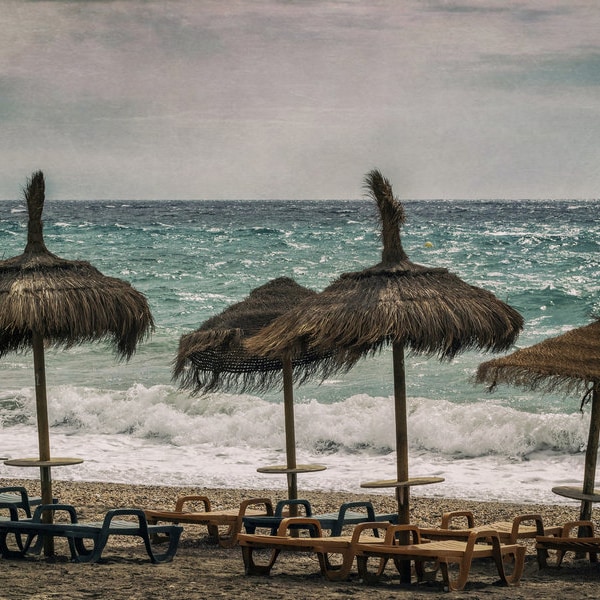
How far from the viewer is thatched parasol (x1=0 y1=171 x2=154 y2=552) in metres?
7.79

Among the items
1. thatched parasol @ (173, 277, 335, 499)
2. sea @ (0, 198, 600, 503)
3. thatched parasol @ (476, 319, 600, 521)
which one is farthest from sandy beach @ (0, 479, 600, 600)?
sea @ (0, 198, 600, 503)

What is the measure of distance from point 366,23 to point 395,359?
46261 millimetres

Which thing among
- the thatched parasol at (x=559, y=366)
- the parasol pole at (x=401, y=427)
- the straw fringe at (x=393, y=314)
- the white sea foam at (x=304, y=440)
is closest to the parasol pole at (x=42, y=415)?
the straw fringe at (x=393, y=314)

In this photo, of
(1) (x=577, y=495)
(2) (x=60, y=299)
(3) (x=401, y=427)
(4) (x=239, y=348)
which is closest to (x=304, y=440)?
(4) (x=239, y=348)

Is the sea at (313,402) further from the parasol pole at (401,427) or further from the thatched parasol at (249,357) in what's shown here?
the thatched parasol at (249,357)

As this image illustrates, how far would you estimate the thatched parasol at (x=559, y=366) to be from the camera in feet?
25.8

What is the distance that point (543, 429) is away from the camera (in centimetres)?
1681

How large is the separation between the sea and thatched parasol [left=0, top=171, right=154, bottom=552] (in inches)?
106

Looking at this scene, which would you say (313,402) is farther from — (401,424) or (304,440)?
(401,424)

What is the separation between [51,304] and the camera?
782cm

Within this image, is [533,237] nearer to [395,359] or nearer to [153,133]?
[153,133]

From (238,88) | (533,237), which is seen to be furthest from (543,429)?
(238,88)

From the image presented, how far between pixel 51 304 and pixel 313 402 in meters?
11.8

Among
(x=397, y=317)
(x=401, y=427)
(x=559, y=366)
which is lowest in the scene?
(x=401, y=427)
